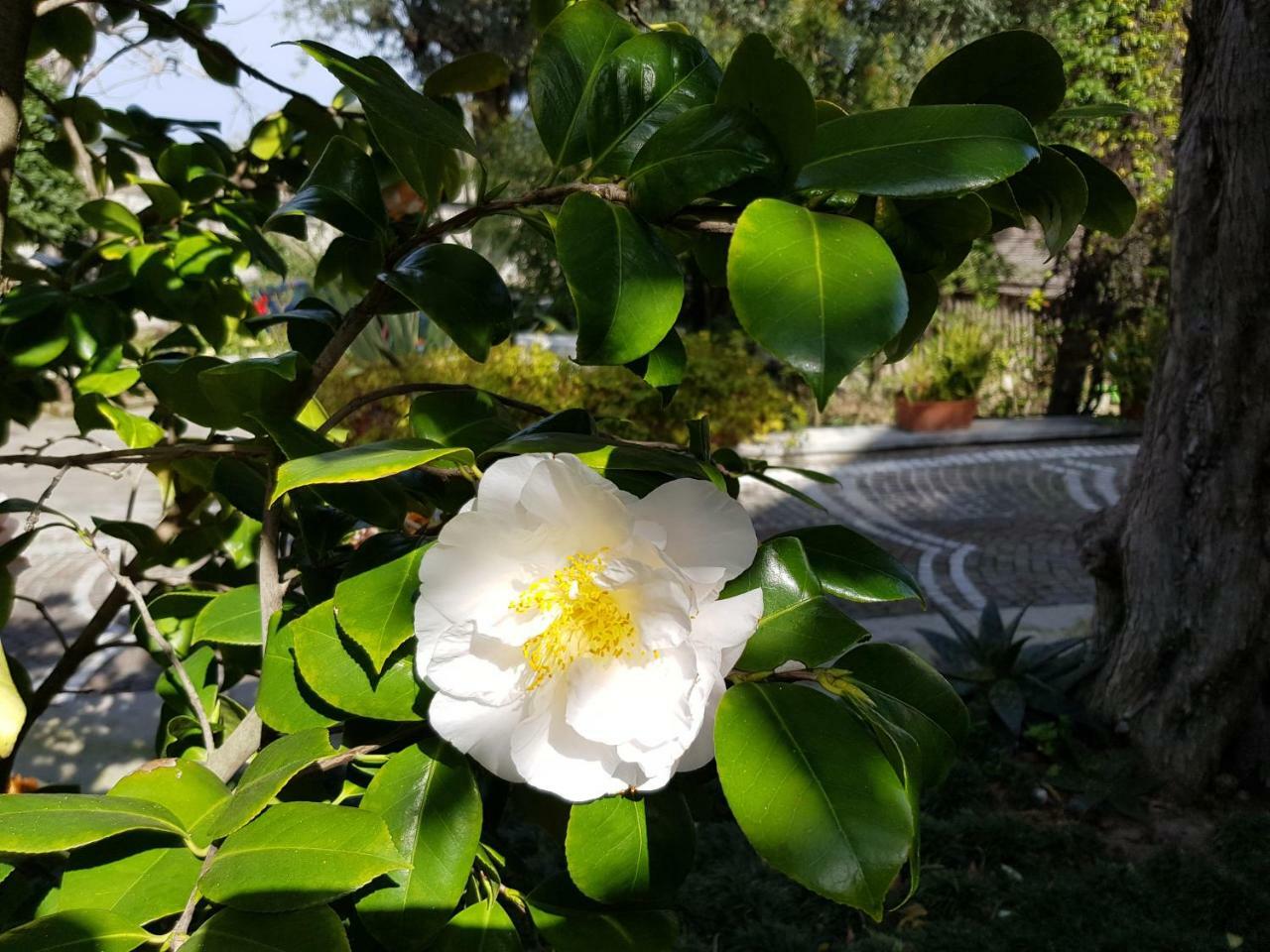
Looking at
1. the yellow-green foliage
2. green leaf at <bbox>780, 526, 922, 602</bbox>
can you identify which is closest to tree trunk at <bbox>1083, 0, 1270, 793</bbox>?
green leaf at <bbox>780, 526, 922, 602</bbox>

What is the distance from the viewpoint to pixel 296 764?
1.85 ft

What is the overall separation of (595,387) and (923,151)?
6.68 meters

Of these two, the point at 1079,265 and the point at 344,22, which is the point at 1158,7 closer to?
the point at 1079,265

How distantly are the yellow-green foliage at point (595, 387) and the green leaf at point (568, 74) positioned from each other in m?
5.95

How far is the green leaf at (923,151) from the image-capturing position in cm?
50

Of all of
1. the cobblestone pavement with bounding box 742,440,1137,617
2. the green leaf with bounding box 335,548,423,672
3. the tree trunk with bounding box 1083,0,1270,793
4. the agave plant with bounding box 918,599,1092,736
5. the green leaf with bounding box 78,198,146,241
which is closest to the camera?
the green leaf with bounding box 335,548,423,672

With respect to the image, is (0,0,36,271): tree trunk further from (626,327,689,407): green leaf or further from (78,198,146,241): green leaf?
(626,327,689,407): green leaf

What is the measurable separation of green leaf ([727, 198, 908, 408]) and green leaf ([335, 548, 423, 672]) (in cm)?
27

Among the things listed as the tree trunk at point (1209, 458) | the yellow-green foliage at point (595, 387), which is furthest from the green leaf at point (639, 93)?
the yellow-green foliage at point (595, 387)

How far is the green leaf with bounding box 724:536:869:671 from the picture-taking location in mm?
557

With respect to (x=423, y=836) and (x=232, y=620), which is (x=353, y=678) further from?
(x=232, y=620)

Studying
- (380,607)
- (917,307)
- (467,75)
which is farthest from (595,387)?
(380,607)

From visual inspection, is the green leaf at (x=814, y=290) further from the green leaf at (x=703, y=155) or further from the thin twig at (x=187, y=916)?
the thin twig at (x=187, y=916)

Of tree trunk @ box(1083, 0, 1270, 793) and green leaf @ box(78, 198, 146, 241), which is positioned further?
tree trunk @ box(1083, 0, 1270, 793)
